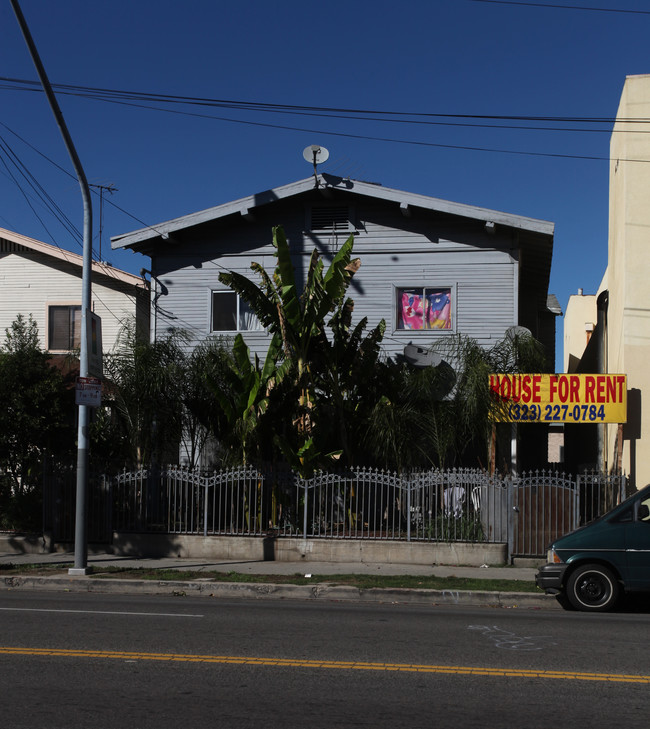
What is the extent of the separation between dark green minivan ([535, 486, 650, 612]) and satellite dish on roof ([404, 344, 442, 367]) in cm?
808

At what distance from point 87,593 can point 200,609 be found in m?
2.92

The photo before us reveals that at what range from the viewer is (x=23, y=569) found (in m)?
14.8

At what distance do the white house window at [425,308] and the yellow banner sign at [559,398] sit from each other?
3.81 meters

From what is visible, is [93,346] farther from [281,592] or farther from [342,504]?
[342,504]

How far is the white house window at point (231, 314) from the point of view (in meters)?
20.9

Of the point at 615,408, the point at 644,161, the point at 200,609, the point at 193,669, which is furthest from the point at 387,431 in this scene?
the point at 193,669

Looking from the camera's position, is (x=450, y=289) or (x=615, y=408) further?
(x=450, y=289)

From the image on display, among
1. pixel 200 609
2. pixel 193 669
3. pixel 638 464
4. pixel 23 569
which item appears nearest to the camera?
pixel 193 669

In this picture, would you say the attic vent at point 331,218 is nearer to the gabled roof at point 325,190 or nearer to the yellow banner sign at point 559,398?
the gabled roof at point 325,190

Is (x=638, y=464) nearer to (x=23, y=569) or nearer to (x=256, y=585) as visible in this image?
(x=256, y=585)

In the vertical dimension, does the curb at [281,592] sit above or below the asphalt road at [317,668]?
below

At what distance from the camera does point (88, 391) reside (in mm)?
14219

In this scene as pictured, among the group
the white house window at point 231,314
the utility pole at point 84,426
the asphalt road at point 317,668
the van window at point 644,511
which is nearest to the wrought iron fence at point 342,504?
the utility pole at point 84,426

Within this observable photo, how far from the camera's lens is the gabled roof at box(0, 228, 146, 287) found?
2250 centimetres
